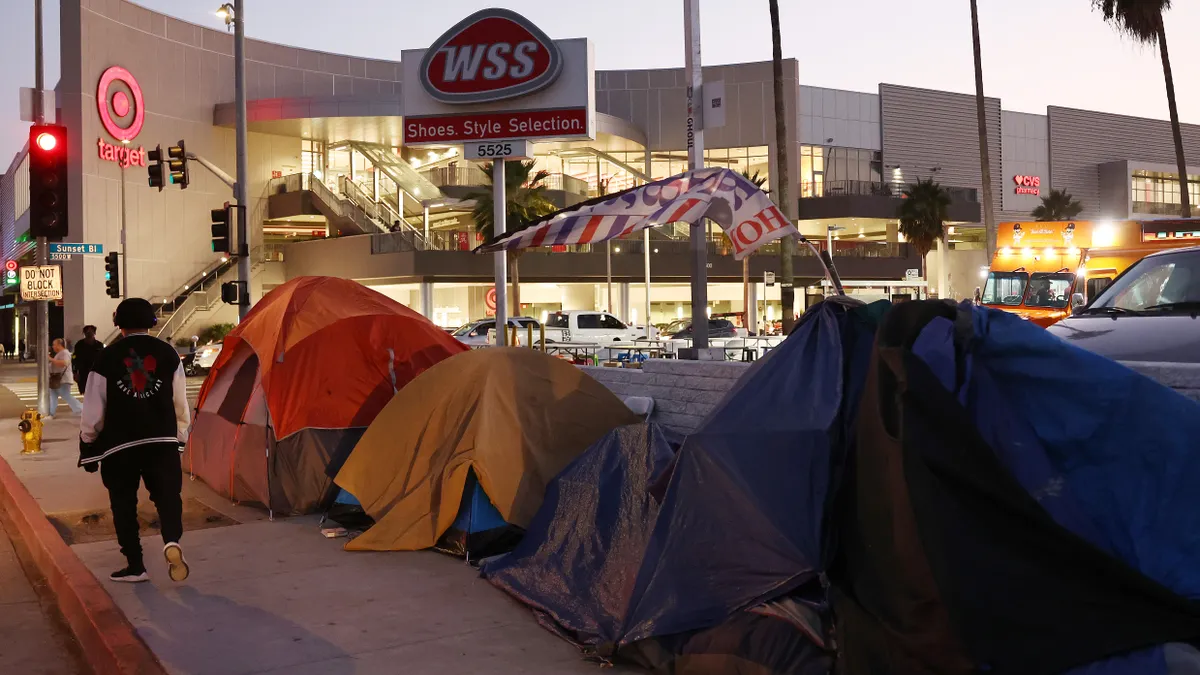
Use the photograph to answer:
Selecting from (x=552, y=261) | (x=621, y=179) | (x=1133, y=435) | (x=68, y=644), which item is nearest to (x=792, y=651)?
(x=1133, y=435)

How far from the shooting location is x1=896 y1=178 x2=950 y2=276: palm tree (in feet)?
182

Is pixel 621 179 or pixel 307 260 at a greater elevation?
pixel 621 179

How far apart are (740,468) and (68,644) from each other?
169 inches

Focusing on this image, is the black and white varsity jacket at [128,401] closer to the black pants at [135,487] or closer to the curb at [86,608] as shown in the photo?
the black pants at [135,487]

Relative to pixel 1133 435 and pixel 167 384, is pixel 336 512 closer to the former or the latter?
pixel 167 384

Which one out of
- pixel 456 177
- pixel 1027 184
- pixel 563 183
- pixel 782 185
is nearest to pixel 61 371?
pixel 782 185

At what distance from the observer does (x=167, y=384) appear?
721 cm

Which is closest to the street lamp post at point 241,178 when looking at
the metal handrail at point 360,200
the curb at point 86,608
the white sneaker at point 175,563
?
the curb at point 86,608

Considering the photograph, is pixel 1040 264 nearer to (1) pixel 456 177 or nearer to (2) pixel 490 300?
(2) pixel 490 300

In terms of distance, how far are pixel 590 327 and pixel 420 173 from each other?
21.3 metres

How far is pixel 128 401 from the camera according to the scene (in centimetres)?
702

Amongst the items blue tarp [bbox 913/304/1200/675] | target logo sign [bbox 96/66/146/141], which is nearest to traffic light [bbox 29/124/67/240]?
blue tarp [bbox 913/304/1200/675]

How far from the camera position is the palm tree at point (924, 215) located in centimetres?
5538

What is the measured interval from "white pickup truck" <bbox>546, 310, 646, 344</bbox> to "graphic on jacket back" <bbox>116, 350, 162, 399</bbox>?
1026 inches
